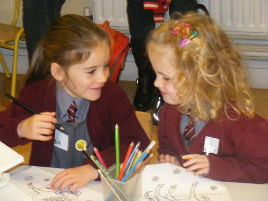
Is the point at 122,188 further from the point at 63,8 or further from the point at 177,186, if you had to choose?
the point at 63,8

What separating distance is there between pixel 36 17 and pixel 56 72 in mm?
1160

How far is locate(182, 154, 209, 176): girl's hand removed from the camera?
1.19 m

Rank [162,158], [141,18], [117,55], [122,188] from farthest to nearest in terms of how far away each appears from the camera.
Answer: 1. [141,18]
2. [117,55]
3. [162,158]
4. [122,188]

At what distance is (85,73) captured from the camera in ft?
4.75

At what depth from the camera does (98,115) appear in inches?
58.5

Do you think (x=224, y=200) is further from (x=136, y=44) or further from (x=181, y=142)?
(x=136, y=44)

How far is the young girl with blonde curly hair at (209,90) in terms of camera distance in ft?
4.29

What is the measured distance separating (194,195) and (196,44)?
435mm

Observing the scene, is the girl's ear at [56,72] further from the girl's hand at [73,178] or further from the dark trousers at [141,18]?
the dark trousers at [141,18]

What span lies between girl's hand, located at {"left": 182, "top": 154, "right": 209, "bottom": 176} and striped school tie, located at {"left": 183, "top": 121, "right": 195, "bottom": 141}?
8.0 inches

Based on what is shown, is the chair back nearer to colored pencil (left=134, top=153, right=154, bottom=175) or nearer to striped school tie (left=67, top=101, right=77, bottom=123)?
striped school tie (left=67, top=101, right=77, bottom=123)

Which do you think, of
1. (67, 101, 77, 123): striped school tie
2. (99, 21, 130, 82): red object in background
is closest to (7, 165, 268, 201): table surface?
(67, 101, 77, 123): striped school tie

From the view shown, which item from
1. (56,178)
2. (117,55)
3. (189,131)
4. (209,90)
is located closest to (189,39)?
(209,90)

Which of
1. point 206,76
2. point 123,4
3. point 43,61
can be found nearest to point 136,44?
Answer: point 123,4
